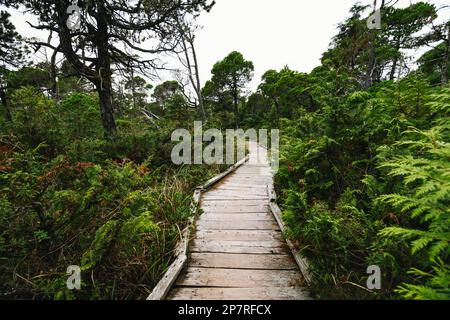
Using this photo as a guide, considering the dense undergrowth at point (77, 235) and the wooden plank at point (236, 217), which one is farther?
the wooden plank at point (236, 217)

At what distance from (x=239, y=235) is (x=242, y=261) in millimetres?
620

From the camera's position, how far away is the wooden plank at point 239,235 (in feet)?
10.6

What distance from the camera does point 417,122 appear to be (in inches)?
121

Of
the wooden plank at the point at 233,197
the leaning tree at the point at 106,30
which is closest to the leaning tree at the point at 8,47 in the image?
the leaning tree at the point at 106,30

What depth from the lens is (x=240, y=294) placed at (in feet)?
7.09

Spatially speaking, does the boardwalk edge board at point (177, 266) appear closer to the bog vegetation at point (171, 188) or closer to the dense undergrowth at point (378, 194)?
the bog vegetation at point (171, 188)

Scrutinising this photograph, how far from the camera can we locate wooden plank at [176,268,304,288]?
231 cm

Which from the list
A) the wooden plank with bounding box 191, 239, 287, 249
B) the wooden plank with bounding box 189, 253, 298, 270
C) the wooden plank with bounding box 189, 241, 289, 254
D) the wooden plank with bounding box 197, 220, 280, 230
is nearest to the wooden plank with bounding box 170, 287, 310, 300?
the wooden plank with bounding box 189, 253, 298, 270

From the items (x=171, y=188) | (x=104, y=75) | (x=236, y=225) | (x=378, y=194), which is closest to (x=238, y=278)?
(x=236, y=225)

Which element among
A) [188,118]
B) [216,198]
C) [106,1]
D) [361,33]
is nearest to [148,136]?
[216,198]

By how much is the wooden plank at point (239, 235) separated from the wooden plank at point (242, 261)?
1.29 feet

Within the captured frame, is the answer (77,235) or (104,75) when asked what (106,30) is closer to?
(104,75)

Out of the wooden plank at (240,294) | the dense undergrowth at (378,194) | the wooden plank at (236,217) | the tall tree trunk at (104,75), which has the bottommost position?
the wooden plank at (240,294)
